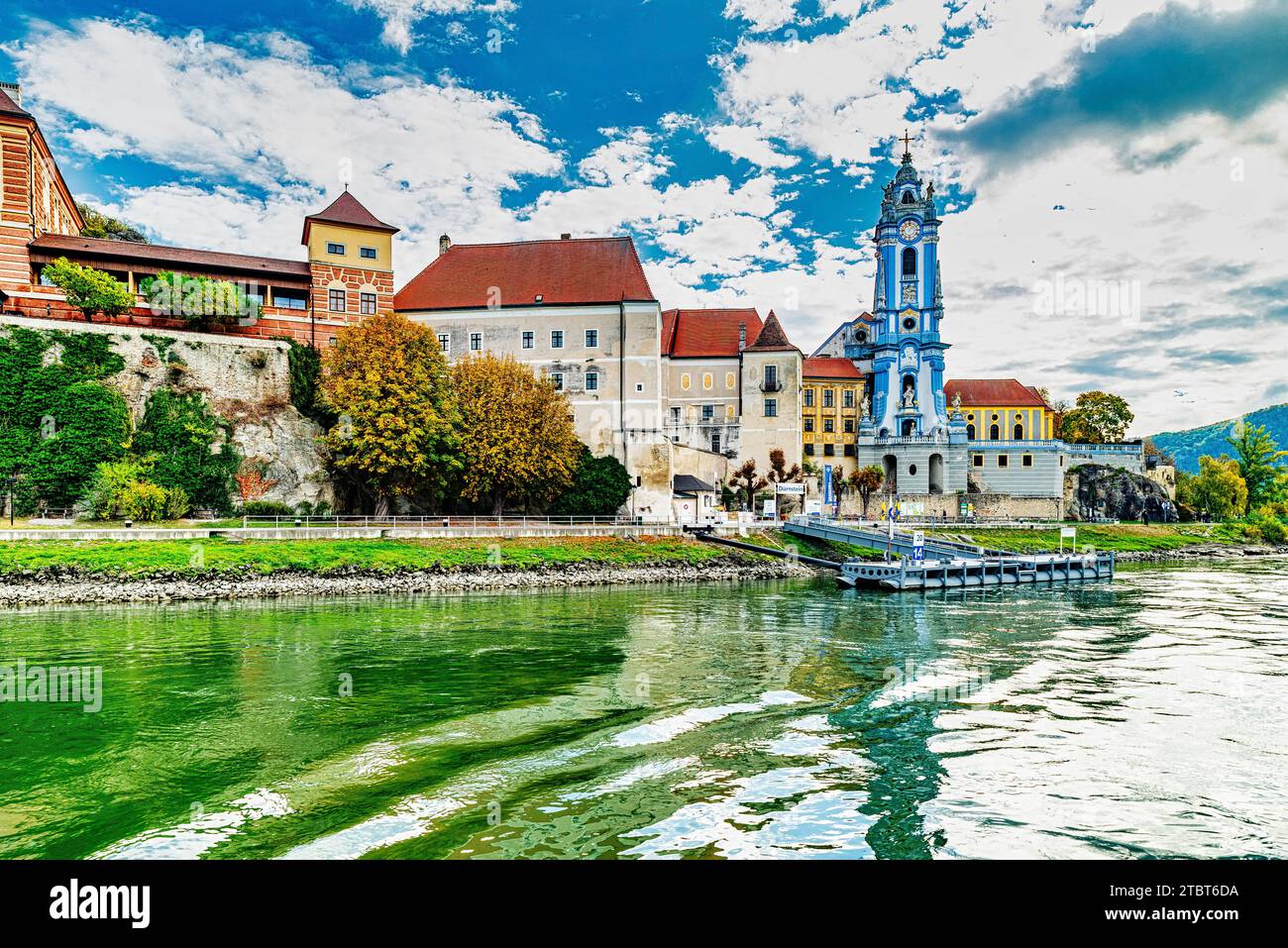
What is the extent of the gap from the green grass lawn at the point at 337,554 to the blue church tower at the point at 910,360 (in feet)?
98.0

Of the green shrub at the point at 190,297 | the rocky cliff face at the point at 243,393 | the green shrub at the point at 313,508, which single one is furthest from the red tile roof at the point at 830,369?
the green shrub at the point at 190,297

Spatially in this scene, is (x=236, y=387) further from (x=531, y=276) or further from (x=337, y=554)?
(x=531, y=276)

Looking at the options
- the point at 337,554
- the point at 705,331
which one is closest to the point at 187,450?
the point at 337,554

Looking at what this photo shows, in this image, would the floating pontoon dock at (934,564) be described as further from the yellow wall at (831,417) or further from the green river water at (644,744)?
the yellow wall at (831,417)

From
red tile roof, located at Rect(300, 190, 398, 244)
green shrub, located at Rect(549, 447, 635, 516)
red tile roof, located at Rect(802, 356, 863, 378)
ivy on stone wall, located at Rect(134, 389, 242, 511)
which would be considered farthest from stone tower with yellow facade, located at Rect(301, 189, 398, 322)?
red tile roof, located at Rect(802, 356, 863, 378)

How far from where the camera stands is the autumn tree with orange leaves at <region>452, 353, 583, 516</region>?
134 feet

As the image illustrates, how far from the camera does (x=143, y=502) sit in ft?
115

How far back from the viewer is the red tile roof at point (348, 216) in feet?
166

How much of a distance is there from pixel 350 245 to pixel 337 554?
28.4 metres

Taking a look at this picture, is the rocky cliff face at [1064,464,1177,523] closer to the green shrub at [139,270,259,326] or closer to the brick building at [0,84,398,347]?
the brick building at [0,84,398,347]

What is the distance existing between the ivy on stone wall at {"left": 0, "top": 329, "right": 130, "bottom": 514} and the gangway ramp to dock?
40861 millimetres

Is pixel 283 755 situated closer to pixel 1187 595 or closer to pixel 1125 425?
pixel 1187 595

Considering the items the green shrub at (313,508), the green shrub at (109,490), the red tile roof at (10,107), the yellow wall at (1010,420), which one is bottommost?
the green shrub at (313,508)
